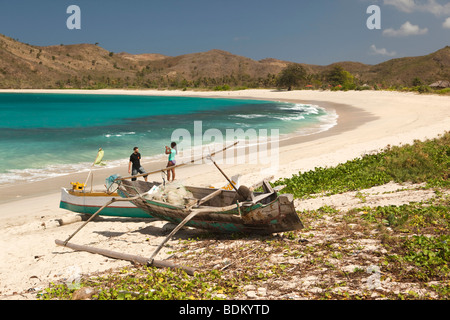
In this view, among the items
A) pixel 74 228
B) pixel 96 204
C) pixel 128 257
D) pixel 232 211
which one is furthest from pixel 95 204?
pixel 232 211

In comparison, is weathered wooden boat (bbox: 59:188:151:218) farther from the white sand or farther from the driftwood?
the driftwood

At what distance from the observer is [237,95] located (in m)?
92.9

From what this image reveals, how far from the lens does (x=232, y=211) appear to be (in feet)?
25.1

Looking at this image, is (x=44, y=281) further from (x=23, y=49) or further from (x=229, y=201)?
(x=23, y=49)

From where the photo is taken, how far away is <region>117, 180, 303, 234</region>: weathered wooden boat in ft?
23.6

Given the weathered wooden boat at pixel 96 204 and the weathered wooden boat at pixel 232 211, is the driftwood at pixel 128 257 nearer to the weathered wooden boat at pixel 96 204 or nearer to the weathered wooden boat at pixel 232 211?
the weathered wooden boat at pixel 232 211

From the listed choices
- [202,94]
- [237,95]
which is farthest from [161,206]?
[202,94]

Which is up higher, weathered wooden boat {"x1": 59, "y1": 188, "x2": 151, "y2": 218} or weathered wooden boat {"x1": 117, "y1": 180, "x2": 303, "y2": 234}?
weathered wooden boat {"x1": 117, "y1": 180, "x2": 303, "y2": 234}

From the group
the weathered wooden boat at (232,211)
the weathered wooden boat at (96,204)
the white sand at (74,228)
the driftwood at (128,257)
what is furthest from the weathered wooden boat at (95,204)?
the driftwood at (128,257)

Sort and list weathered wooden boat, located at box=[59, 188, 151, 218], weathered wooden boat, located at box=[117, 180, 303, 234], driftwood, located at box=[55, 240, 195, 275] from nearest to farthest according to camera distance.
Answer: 1. driftwood, located at box=[55, 240, 195, 275]
2. weathered wooden boat, located at box=[117, 180, 303, 234]
3. weathered wooden boat, located at box=[59, 188, 151, 218]

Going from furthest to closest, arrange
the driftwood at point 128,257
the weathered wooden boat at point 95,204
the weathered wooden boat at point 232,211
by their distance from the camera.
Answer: the weathered wooden boat at point 95,204, the weathered wooden boat at point 232,211, the driftwood at point 128,257

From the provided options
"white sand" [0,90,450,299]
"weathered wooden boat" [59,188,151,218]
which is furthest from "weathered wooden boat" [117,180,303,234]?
"weathered wooden boat" [59,188,151,218]

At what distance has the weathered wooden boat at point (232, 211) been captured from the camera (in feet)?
23.6

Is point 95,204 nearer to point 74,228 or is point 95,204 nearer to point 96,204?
point 96,204
